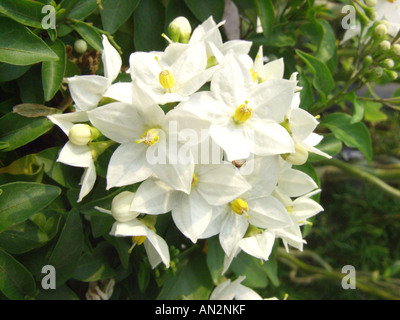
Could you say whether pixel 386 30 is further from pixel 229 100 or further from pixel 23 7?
pixel 23 7

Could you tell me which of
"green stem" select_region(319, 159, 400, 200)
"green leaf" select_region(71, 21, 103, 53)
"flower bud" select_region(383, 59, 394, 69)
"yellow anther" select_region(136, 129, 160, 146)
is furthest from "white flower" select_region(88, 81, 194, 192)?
"green stem" select_region(319, 159, 400, 200)

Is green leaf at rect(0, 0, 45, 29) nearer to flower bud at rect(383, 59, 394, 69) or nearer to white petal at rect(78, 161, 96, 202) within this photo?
white petal at rect(78, 161, 96, 202)

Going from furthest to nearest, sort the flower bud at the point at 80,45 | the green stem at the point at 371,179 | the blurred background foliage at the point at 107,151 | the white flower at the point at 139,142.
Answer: the green stem at the point at 371,179 < the flower bud at the point at 80,45 < the blurred background foliage at the point at 107,151 < the white flower at the point at 139,142

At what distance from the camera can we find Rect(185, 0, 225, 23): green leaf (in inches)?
34.8

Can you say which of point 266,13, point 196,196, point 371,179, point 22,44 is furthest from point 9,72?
point 371,179

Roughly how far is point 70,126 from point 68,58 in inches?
9.3

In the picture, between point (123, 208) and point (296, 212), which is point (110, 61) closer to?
point (123, 208)

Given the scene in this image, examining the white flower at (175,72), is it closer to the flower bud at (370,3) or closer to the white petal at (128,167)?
the white petal at (128,167)

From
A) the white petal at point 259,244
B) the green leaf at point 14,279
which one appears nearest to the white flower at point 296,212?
the white petal at point 259,244

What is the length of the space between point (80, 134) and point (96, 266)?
14.1 inches

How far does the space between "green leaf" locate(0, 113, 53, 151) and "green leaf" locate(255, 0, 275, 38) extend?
0.51 meters

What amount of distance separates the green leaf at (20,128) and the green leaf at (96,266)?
294mm

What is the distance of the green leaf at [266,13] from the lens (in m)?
0.88

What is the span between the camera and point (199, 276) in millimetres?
939
